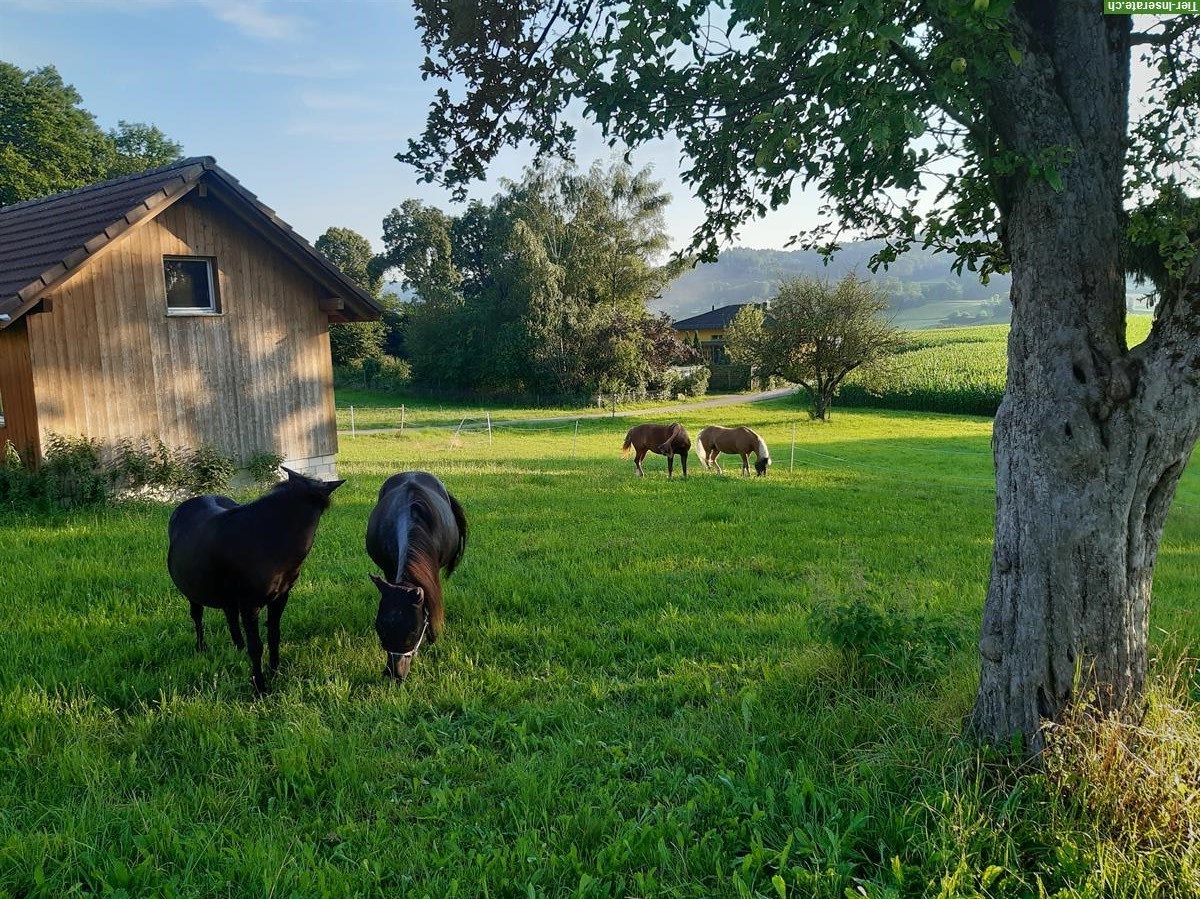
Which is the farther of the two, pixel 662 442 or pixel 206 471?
pixel 662 442

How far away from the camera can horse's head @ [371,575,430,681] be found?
4.61 meters

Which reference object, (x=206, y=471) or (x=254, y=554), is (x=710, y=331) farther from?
(x=254, y=554)

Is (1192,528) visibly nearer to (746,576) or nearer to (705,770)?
(746,576)

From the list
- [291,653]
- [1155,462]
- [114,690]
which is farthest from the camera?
[291,653]

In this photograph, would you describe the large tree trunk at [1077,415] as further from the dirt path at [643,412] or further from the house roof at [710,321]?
the house roof at [710,321]

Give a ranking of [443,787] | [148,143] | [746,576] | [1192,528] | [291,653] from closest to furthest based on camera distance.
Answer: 1. [443,787]
2. [291,653]
3. [746,576]
4. [1192,528]
5. [148,143]

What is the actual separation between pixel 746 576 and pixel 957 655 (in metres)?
2.94

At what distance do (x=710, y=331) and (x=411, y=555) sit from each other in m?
65.2

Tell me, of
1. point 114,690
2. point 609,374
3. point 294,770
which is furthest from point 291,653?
point 609,374

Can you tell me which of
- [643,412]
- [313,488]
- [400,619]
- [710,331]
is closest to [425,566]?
[400,619]

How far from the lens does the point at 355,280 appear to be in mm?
52438

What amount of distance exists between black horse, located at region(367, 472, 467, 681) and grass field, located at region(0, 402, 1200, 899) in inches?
12.4

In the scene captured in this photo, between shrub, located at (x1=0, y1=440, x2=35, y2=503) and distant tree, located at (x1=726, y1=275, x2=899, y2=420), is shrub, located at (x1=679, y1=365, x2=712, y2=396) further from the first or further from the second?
shrub, located at (x1=0, y1=440, x2=35, y2=503)

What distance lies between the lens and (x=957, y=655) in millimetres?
4645
